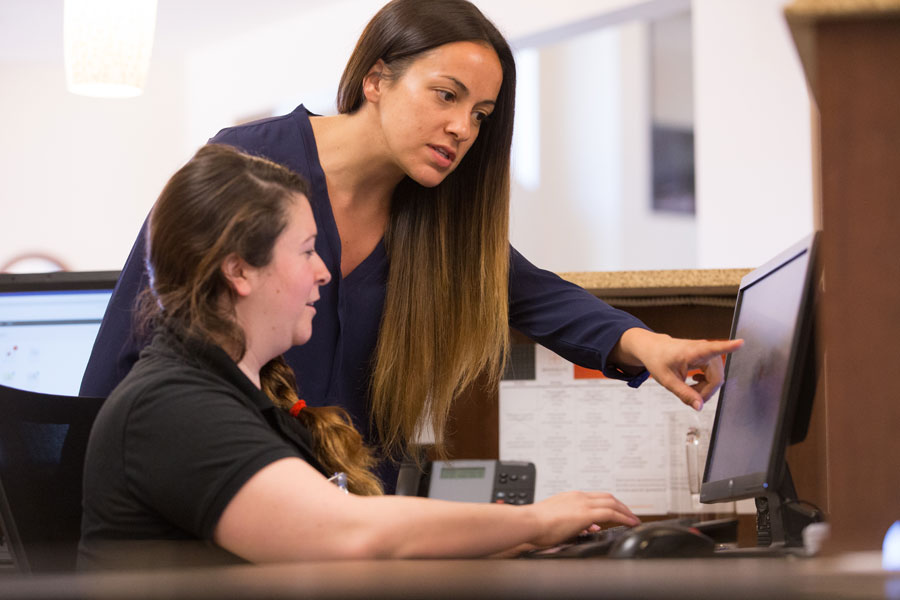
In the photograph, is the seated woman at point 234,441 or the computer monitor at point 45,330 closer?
the seated woman at point 234,441

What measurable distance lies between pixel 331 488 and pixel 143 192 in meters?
5.07

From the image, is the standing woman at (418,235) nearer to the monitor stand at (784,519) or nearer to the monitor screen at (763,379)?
the monitor screen at (763,379)

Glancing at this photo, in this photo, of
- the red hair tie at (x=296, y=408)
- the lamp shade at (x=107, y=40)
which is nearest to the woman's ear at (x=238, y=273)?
the red hair tie at (x=296, y=408)

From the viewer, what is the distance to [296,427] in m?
1.07

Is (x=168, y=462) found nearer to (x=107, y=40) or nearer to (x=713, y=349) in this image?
(x=713, y=349)

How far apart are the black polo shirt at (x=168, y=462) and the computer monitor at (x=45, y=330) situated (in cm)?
77

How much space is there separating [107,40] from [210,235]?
6.92 ft

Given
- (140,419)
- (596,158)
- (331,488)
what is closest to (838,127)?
(331,488)

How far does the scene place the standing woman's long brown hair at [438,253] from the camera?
4.70 feet

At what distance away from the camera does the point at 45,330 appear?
65.3 inches

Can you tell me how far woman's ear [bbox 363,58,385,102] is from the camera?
145 centimetres

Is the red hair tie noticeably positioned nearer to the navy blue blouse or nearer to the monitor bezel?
the navy blue blouse

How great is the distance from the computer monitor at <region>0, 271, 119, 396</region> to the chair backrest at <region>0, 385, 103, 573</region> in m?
0.55

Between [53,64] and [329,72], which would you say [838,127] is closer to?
[329,72]
